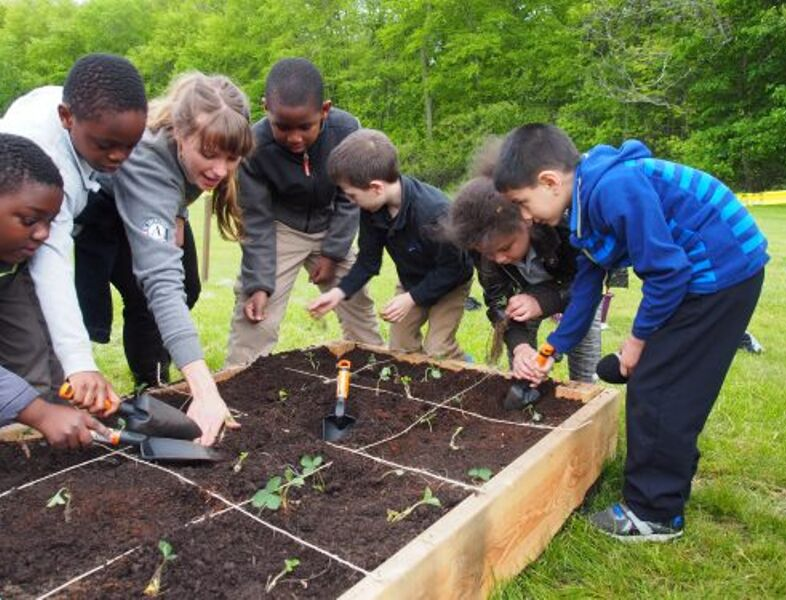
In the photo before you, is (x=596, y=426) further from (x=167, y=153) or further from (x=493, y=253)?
(x=167, y=153)

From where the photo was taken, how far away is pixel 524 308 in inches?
120

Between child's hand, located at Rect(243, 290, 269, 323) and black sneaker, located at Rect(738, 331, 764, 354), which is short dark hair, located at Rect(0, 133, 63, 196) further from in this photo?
black sneaker, located at Rect(738, 331, 764, 354)

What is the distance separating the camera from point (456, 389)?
9.93 feet

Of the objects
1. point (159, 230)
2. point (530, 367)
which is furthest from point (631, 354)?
point (159, 230)

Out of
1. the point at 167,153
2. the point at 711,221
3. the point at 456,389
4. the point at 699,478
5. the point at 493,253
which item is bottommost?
the point at 699,478

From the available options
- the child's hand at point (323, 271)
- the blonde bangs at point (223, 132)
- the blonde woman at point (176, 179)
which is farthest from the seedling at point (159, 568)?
the child's hand at point (323, 271)

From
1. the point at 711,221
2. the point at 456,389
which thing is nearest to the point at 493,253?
the point at 456,389

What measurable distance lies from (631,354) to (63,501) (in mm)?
1837

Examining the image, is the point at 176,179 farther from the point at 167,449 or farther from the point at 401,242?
the point at 401,242

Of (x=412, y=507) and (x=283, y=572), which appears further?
(x=412, y=507)

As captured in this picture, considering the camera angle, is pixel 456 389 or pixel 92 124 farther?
pixel 456 389

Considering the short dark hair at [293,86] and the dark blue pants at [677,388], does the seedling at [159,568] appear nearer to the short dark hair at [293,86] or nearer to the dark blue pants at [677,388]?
the dark blue pants at [677,388]

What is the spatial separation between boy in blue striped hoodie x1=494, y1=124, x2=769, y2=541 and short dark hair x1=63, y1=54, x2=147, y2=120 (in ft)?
4.02

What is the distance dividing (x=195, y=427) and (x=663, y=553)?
1.57 m
